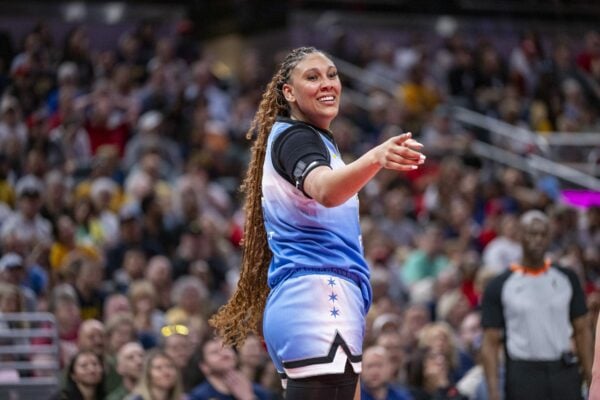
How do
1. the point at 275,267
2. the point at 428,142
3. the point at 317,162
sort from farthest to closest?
the point at 428,142 → the point at 275,267 → the point at 317,162

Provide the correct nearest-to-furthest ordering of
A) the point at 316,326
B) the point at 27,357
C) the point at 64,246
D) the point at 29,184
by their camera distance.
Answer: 1. the point at 316,326
2. the point at 27,357
3. the point at 64,246
4. the point at 29,184

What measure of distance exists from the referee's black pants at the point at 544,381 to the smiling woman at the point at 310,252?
3289 millimetres

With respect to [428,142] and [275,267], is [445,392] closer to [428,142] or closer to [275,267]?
[275,267]

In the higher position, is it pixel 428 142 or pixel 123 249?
pixel 428 142

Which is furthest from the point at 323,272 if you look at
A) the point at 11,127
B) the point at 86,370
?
the point at 11,127

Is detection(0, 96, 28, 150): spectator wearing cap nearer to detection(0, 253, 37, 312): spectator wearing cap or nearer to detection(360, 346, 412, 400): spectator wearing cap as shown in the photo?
detection(0, 253, 37, 312): spectator wearing cap

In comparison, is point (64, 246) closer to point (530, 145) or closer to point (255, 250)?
point (255, 250)

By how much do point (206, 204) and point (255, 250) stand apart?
829 cm

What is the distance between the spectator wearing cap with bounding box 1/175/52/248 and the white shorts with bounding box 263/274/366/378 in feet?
22.5

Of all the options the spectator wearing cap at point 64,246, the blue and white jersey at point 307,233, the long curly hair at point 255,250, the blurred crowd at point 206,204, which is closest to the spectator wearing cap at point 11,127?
the blurred crowd at point 206,204

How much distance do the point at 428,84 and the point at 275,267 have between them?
12849 millimetres

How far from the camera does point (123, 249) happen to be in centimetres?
1139

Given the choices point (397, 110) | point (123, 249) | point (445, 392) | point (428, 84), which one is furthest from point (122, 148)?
point (445, 392)

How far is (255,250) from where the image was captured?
480cm
